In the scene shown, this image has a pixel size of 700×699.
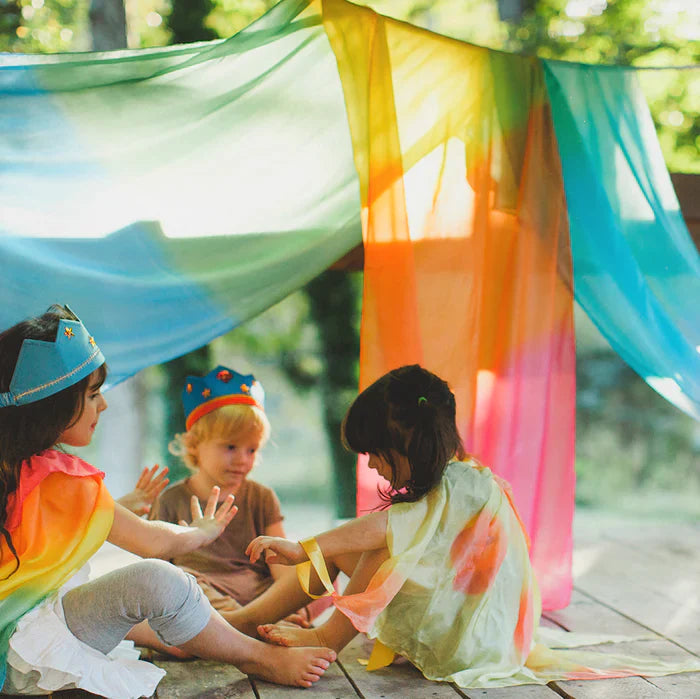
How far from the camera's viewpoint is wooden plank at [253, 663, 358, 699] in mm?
1765

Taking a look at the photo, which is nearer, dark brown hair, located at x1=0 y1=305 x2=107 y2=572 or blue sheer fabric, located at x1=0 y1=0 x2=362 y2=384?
dark brown hair, located at x1=0 y1=305 x2=107 y2=572

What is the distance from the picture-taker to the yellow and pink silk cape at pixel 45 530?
1.58 metres

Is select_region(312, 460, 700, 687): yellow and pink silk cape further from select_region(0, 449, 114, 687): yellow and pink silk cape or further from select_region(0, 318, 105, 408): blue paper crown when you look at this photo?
select_region(0, 318, 105, 408): blue paper crown

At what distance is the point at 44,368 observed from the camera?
5.33 ft

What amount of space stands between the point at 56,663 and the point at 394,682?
0.72 m

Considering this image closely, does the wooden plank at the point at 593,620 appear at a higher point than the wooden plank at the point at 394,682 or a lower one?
lower

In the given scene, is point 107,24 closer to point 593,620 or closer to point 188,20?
point 188,20

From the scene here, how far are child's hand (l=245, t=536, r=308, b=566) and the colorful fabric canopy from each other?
1.77 ft

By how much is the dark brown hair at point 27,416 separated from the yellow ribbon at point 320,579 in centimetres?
57

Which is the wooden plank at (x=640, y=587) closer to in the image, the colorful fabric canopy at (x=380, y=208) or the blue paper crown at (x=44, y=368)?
the colorful fabric canopy at (x=380, y=208)

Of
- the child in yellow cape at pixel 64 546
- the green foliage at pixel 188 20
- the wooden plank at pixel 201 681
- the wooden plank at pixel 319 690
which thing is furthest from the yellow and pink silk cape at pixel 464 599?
the green foliage at pixel 188 20

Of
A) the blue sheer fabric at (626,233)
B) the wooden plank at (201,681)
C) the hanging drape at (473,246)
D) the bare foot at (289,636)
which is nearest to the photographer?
the wooden plank at (201,681)

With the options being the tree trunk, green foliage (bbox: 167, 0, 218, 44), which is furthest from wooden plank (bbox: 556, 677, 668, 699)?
the tree trunk

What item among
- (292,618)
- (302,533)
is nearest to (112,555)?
(302,533)
